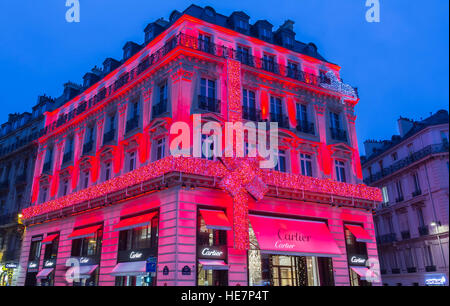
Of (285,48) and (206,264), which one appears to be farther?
(285,48)

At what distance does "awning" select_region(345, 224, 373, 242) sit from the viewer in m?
20.3

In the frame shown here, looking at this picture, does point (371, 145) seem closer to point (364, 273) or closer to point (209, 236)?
point (364, 273)

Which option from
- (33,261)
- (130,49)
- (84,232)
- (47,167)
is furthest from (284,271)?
(47,167)

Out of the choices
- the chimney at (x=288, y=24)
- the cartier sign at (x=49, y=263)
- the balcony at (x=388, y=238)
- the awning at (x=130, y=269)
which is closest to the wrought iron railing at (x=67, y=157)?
the cartier sign at (x=49, y=263)

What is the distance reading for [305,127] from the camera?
22.0m

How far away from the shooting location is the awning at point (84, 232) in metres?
20.5

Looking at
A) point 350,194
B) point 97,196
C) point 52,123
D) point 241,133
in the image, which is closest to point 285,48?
point 241,133

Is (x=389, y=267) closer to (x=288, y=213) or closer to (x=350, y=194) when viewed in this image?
(x=350, y=194)

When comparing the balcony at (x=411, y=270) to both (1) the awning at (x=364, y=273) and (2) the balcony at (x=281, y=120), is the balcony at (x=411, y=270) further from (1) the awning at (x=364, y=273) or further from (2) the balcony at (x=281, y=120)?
(2) the balcony at (x=281, y=120)

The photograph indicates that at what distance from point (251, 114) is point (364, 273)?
34.3 feet

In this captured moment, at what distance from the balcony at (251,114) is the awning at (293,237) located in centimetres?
526

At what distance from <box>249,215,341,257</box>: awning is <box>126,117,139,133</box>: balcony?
8255 millimetres
